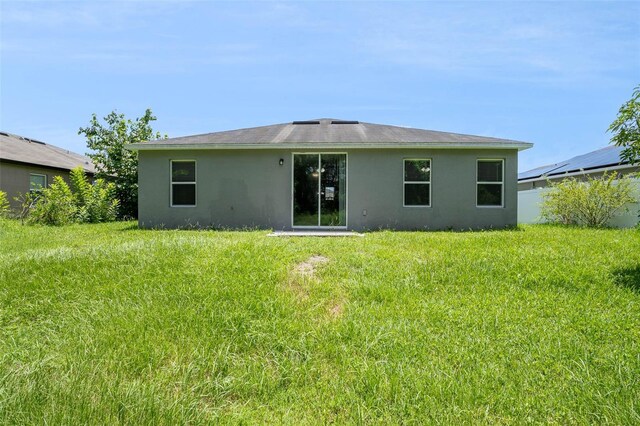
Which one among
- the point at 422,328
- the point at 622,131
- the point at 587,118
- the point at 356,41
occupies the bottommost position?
the point at 422,328

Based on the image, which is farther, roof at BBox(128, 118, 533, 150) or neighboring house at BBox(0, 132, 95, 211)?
neighboring house at BBox(0, 132, 95, 211)

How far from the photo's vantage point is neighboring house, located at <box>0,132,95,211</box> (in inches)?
597

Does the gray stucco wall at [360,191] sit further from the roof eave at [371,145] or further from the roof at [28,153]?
the roof at [28,153]

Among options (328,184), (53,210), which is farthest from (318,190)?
(53,210)

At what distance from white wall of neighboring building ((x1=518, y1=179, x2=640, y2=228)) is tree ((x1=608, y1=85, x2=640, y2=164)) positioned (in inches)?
278

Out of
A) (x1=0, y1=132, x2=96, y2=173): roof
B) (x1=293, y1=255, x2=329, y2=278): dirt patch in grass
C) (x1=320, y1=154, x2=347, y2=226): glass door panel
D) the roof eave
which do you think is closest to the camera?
(x1=293, y1=255, x2=329, y2=278): dirt patch in grass

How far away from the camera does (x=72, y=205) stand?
13.6 m

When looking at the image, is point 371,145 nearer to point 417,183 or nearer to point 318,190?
point 417,183

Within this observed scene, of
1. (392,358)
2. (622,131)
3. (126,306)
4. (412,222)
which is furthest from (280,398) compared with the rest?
(412,222)

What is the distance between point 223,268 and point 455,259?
3.92 meters

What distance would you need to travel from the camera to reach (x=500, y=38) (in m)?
8.92

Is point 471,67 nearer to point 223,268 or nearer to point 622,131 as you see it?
point 622,131

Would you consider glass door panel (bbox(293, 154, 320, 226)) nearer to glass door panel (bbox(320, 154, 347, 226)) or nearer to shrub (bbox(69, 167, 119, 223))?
glass door panel (bbox(320, 154, 347, 226))

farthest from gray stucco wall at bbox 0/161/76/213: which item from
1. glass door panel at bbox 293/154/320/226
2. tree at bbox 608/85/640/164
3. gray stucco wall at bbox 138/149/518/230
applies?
tree at bbox 608/85/640/164
